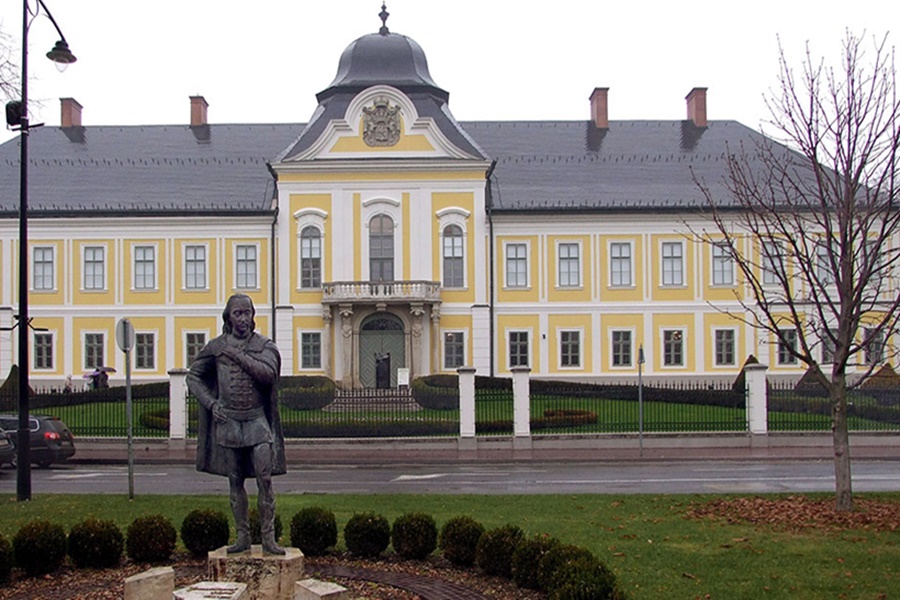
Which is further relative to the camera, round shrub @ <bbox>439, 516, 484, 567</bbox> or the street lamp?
the street lamp

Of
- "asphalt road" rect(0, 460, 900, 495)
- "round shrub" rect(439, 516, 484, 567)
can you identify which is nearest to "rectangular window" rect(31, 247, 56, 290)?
"asphalt road" rect(0, 460, 900, 495)

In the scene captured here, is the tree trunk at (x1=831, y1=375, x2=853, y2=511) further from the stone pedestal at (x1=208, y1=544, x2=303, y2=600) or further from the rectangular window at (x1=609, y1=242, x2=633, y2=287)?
the rectangular window at (x1=609, y1=242, x2=633, y2=287)

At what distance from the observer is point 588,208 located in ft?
145

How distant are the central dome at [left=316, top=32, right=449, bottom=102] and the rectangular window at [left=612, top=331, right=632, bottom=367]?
13410 mm

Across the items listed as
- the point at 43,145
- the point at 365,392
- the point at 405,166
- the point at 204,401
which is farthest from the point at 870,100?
the point at 43,145

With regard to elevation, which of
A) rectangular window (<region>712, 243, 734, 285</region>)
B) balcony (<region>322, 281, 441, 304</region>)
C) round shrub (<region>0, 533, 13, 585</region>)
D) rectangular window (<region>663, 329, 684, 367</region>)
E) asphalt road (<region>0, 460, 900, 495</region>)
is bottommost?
asphalt road (<region>0, 460, 900, 495</region>)

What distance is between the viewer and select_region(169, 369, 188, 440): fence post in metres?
26.4

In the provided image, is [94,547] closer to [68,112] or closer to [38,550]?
[38,550]

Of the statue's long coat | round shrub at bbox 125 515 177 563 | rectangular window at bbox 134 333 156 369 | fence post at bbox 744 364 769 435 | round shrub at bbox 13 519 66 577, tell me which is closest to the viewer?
the statue's long coat

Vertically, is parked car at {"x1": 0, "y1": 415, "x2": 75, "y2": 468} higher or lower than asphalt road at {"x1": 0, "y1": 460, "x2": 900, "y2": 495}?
higher

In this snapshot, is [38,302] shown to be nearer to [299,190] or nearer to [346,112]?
[299,190]

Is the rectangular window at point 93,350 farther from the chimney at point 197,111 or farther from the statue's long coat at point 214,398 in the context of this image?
the statue's long coat at point 214,398

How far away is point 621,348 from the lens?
145ft

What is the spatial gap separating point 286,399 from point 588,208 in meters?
20.5
